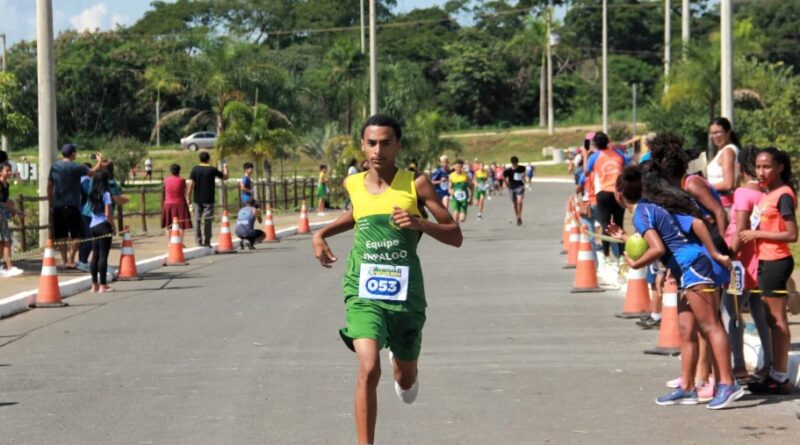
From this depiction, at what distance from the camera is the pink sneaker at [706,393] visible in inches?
366

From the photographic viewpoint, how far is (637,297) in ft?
46.1

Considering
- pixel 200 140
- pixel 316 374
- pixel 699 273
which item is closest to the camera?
pixel 699 273

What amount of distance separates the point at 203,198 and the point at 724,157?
→ 51.5ft

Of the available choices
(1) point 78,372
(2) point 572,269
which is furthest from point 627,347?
(2) point 572,269

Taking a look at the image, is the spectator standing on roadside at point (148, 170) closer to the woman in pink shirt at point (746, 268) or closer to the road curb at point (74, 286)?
the road curb at point (74, 286)

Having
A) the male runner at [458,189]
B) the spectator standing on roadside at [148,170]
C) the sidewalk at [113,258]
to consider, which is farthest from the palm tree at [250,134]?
the male runner at [458,189]

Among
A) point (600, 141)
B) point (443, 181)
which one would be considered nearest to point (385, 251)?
point (600, 141)

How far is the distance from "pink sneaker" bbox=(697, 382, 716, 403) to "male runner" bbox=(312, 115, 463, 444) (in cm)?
243

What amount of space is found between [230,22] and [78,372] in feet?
373

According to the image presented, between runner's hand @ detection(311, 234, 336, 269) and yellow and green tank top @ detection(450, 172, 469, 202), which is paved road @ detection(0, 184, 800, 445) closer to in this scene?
runner's hand @ detection(311, 234, 336, 269)

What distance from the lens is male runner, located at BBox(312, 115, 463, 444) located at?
24.5 feet

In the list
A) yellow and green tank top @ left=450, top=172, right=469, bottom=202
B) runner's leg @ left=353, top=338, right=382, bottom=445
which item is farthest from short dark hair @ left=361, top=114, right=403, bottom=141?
yellow and green tank top @ left=450, top=172, right=469, bottom=202

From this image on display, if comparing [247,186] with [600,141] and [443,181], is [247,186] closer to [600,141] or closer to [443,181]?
[443,181]

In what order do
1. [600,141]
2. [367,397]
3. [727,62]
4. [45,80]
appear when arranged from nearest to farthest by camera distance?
1. [367,397]
2. [600,141]
3. [727,62]
4. [45,80]
